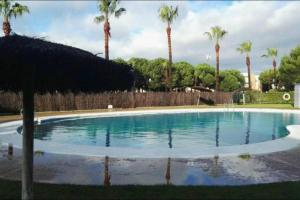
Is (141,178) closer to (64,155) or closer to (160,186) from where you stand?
(160,186)

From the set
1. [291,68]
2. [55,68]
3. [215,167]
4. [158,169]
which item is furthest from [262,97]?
[55,68]

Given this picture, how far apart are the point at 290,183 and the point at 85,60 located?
4481 millimetres

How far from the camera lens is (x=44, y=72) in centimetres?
525

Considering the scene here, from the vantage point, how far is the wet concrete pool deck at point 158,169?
8273 mm

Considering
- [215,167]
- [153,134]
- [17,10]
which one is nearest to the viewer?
[215,167]

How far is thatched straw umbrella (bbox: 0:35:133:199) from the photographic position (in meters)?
5.11

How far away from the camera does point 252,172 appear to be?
9.11 meters

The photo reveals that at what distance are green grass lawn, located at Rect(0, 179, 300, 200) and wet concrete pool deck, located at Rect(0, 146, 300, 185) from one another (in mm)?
688

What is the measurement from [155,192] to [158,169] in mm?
2506

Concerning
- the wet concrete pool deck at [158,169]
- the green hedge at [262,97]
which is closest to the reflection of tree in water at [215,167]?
the wet concrete pool deck at [158,169]

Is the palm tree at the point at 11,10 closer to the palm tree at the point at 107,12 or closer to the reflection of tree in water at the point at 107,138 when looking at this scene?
the palm tree at the point at 107,12

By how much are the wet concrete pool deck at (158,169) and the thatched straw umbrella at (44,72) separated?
8.22ft

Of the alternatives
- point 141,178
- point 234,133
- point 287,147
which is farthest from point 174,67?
point 141,178

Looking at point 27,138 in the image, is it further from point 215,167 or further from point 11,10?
point 11,10
